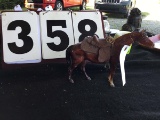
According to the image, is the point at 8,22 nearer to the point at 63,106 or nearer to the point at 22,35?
the point at 22,35

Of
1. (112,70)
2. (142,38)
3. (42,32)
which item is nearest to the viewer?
(142,38)

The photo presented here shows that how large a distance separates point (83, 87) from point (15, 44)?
59cm

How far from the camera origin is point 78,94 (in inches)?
58.0

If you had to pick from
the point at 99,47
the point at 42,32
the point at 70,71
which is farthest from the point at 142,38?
the point at 42,32

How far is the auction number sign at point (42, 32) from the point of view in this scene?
1767 millimetres

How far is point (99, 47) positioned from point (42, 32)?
0.52 metres

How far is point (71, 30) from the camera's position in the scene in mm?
1875

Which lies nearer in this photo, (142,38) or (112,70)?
(142,38)

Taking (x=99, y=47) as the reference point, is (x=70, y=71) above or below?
below

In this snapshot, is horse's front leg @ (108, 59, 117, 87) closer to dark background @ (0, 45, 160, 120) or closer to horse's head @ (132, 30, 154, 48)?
dark background @ (0, 45, 160, 120)

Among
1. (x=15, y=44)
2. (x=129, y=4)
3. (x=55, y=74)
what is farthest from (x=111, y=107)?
(x=129, y=4)

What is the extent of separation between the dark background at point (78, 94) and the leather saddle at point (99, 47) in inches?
8.2

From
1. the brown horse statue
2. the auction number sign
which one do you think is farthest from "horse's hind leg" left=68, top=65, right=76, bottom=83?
the auction number sign

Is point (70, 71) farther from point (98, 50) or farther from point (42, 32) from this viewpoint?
point (42, 32)
